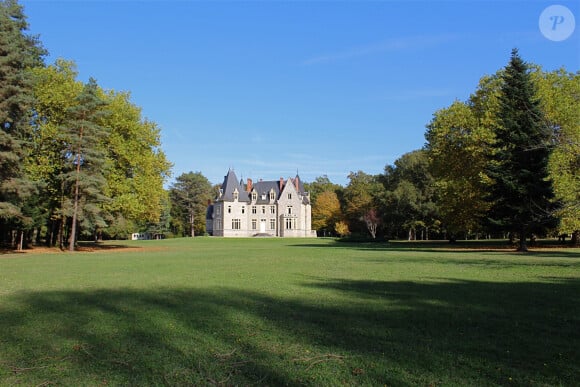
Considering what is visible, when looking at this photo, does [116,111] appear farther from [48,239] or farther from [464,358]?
[464,358]

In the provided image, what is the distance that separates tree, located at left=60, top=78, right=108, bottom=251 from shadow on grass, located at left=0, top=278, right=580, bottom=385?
2577 cm

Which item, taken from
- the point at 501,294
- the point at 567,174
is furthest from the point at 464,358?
the point at 567,174

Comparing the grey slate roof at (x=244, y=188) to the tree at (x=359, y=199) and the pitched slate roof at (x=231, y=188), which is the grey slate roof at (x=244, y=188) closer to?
the pitched slate roof at (x=231, y=188)

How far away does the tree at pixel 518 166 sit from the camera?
3195 cm

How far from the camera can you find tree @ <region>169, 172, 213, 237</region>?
4414 inches

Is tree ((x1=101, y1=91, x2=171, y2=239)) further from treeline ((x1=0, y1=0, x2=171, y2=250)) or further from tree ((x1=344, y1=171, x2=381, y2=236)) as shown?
tree ((x1=344, y1=171, x2=381, y2=236))

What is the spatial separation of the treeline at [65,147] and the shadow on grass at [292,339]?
23975 millimetres

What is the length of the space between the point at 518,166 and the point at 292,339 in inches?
1192

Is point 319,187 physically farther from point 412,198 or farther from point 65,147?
point 65,147

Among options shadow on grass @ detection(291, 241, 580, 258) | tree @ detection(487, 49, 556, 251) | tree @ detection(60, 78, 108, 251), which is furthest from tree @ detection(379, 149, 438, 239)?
tree @ detection(60, 78, 108, 251)

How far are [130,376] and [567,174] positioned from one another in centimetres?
3322

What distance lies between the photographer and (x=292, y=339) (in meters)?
7.30

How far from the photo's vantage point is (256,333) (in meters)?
7.75

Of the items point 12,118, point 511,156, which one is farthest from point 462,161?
point 12,118
